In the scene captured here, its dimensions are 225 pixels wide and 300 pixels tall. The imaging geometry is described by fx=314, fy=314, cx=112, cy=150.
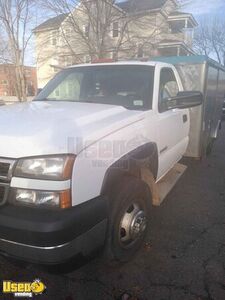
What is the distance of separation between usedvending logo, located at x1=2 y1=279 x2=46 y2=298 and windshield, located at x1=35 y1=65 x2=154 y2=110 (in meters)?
2.07

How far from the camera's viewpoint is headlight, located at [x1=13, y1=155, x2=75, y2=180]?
7.50ft

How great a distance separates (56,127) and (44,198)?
606 millimetres

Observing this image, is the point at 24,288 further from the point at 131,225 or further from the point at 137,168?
the point at 137,168

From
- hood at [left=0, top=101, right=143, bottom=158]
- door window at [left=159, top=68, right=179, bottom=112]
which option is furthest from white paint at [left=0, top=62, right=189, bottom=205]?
door window at [left=159, top=68, right=179, bottom=112]

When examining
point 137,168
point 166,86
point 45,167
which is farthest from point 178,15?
point 45,167

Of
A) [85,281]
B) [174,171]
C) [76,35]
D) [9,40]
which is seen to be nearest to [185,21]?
[76,35]

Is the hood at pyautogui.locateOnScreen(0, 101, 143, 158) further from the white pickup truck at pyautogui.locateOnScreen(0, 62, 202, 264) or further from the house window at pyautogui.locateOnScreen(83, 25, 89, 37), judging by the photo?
the house window at pyautogui.locateOnScreen(83, 25, 89, 37)

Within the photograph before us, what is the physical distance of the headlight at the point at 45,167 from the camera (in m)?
2.29

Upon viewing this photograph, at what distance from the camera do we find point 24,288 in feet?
9.36

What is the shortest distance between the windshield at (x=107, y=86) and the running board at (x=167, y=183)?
3.75ft

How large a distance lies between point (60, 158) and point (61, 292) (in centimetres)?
134

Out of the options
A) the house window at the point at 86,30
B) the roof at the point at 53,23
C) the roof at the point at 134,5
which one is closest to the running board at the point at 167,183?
the house window at the point at 86,30

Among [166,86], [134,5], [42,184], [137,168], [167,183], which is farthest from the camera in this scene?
[134,5]

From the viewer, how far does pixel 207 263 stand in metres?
3.22
